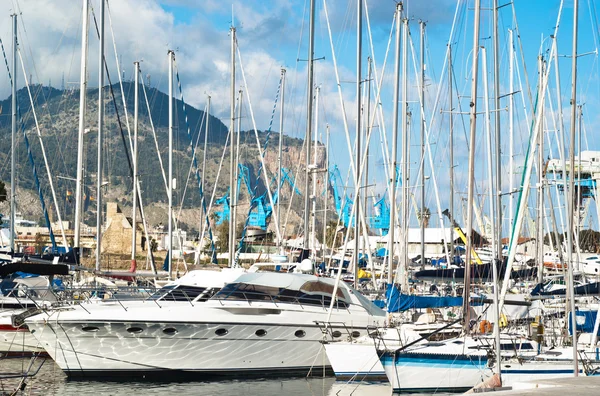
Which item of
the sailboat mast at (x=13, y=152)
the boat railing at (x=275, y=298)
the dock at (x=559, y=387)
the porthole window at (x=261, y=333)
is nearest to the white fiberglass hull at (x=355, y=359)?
the porthole window at (x=261, y=333)

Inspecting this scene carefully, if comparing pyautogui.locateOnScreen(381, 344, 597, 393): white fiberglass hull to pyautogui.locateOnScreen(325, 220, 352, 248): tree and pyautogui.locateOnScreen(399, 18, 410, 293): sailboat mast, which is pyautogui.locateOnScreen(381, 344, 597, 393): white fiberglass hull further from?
pyautogui.locateOnScreen(325, 220, 352, 248): tree

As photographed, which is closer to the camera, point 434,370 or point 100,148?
point 434,370

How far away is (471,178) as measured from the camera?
19.9 m

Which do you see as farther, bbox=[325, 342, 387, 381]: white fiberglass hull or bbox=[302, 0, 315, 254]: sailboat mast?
bbox=[302, 0, 315, 254]: sailboat mast

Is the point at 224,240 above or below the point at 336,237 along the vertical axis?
below

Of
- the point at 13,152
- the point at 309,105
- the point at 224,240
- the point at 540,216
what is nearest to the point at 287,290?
the point at 309,105

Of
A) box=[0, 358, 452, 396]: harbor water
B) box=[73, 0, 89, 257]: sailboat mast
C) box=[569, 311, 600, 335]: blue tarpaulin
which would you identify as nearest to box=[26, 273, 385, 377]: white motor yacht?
box=[0, 358, 452, 396]: harbor water

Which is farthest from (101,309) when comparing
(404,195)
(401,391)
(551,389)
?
(404,195)

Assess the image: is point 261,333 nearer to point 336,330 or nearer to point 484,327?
point 336,330

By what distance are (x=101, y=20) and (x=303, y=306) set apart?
1553 centimetres

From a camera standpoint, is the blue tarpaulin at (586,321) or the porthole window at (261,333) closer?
the blue tarpaulin at (586,321)

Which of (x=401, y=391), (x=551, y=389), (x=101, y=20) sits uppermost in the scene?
(x=101, y=20)

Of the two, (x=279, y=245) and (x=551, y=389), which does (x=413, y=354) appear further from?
(x=279, y=245)

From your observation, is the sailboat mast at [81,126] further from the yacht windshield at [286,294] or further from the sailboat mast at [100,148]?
the yacht windshield at [286,294]
